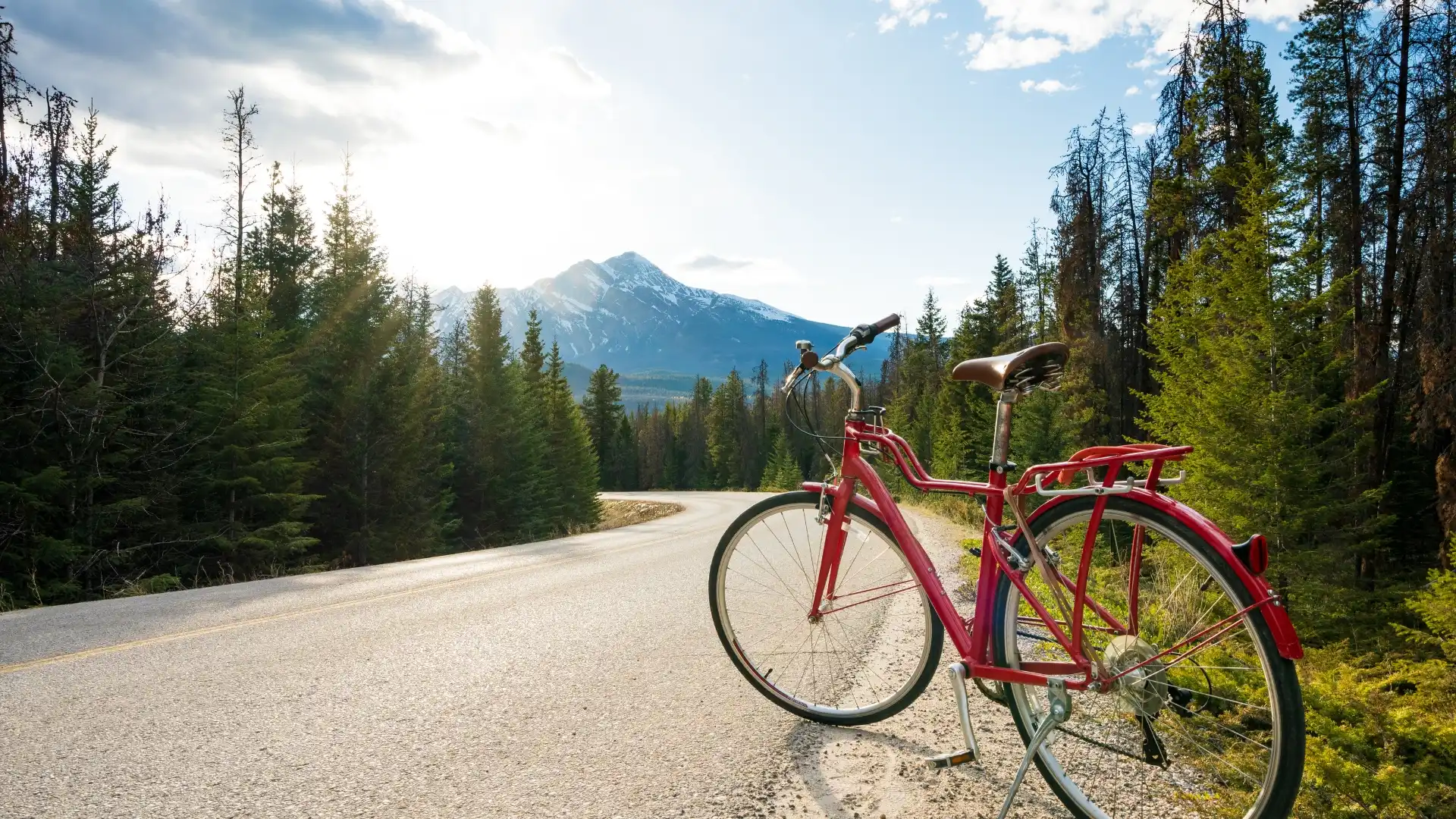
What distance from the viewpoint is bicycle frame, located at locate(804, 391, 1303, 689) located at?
2.09m

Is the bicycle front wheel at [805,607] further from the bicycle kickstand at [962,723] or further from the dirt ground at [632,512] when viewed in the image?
the dirt ground at [632,512]

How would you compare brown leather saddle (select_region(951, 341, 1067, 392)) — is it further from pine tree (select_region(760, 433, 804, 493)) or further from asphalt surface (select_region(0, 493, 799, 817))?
pine tree (select_region(760, 433, 804, 493))

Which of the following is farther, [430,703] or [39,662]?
Answer: [39,662]

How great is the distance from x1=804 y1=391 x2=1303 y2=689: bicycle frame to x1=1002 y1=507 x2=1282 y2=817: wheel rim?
5 cm

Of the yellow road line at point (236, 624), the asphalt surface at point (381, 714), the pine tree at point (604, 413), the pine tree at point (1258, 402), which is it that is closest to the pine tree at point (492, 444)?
the yellow road line at point (236, 624)

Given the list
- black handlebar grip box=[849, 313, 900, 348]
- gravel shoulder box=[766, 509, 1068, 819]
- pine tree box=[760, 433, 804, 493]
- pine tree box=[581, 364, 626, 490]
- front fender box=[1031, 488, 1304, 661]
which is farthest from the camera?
pine tree box=[581, 364, 626, 490]

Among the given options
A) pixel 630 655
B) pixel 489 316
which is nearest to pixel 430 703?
pixel 630 655

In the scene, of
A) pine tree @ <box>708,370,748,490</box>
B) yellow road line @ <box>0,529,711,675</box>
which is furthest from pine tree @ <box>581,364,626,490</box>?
yellow road line @ <box>0,529,711,675</box>

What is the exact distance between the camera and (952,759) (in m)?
2.58

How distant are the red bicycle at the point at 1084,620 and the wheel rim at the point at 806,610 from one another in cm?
1

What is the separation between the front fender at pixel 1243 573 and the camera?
1919mm

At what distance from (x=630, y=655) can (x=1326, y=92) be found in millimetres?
21899

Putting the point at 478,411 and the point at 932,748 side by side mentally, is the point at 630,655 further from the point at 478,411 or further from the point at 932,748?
the point at 478,411

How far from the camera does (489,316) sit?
31375 millimetres
